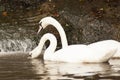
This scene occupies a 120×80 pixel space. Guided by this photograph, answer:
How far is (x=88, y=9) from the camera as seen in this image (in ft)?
73.8

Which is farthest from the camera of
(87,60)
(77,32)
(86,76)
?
(77,32)

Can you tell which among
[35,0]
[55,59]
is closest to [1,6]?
[35,0]

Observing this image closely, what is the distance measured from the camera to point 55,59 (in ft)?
46.5

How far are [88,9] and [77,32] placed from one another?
1.78 metres

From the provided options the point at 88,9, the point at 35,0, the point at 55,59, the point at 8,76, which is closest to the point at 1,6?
the point at 35,0

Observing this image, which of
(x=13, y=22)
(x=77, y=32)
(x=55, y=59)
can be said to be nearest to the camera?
(x=55, y=59)

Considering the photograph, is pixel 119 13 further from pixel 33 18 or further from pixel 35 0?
pixel 35 0

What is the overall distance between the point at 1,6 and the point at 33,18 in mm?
3133

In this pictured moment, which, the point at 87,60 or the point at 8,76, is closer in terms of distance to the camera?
the point at 8,76

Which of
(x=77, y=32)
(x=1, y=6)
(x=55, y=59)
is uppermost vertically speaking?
(x=1, y=6)

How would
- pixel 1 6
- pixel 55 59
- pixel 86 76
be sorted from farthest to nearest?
pixel 1 6, pixel 55 59, pixel 86 76

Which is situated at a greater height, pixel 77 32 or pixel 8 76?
pixel 77 32

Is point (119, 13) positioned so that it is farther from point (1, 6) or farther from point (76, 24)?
point (1, 6)

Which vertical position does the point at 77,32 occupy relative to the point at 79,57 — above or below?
above
